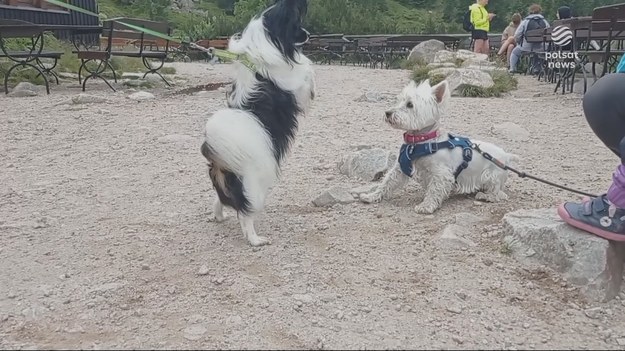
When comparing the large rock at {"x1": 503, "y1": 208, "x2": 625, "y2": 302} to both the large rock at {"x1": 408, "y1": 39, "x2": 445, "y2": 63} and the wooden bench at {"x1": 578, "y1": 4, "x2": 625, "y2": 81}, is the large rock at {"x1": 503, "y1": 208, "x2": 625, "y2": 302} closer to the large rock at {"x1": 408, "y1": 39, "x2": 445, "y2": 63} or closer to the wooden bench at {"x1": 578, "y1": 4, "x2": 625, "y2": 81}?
the wooden bench at {"x1": 578, "y1": 4, "x2": 625, "y2": 81}

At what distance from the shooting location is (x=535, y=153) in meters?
5.62

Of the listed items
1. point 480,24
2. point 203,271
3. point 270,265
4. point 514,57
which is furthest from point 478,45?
point 203,271

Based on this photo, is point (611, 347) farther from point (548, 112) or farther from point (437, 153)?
point (548, 112)

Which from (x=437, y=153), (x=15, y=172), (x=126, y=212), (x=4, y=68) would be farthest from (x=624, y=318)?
(x=4, y=68)

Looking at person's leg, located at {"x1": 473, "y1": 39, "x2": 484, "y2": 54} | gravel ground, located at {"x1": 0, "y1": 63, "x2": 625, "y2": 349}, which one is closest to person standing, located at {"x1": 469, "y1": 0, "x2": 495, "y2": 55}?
person's leg, located at {"x1": 473, "y1": 39, "x2": 484, "y2": 54}

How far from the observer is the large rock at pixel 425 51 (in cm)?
1709

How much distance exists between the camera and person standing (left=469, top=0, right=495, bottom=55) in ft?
48.4

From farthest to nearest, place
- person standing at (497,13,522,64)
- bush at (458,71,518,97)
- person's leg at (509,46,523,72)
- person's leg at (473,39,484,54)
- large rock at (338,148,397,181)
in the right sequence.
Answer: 1. person's leg at (473,39,484,54)
2. person standing at (497,13,522,64)
3. person's leg at (509,46,523,72)
4. bush at (458,71,518,97)
5. large rock at (338,148,397,181)

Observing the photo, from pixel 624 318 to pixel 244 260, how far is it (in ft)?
5.95

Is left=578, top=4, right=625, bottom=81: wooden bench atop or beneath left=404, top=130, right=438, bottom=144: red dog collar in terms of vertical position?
atop

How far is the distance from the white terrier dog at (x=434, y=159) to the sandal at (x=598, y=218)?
38.3 inches

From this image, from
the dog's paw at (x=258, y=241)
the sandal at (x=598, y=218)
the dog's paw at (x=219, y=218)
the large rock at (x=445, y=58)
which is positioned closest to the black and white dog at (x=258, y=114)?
the dog's paw at (x=258, y=241)

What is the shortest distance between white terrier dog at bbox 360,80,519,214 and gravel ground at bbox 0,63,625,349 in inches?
4.2

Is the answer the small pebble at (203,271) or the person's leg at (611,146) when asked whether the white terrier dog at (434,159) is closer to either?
the person's leg at (611,146)
